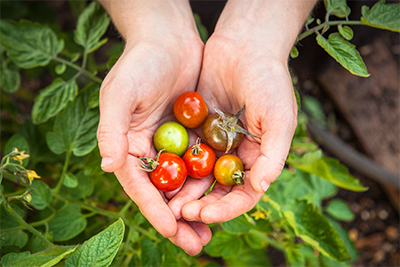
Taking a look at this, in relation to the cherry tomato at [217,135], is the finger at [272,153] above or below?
above

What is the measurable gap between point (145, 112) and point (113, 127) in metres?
0.32

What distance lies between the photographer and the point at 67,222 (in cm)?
147

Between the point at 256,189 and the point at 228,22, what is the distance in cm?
100

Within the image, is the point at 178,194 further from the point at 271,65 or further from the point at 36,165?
the point at 36,165

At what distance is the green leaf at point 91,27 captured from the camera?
1626 millimetres

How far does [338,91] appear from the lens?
10.1 ft

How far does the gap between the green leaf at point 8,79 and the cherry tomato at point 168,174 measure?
3.38 ft

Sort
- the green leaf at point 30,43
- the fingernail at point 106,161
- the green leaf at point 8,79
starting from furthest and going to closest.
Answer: the green leaf at point 8,79
the green leaf at point 30,43
the fingernail at point 106,161

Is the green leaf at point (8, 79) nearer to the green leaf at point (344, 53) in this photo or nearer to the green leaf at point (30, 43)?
the green leaf at point (30, 43)

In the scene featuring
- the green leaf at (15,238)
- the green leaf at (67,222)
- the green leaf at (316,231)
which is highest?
the green leaf at (15,238)

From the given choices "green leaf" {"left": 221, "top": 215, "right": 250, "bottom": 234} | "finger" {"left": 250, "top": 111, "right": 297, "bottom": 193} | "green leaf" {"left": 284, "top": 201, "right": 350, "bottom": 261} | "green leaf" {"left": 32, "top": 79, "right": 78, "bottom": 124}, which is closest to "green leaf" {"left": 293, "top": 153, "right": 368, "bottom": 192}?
"green leaf" {"left": 284, "top": 201, "right": 350, "bottom": 261}

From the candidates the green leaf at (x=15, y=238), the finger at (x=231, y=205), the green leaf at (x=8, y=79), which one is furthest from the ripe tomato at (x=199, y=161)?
the green leaf at (x=8, y=79)

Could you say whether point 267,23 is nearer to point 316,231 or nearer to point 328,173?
point 328,173

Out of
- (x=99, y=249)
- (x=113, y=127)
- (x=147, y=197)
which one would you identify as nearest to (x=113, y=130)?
(x=113, y=127)
